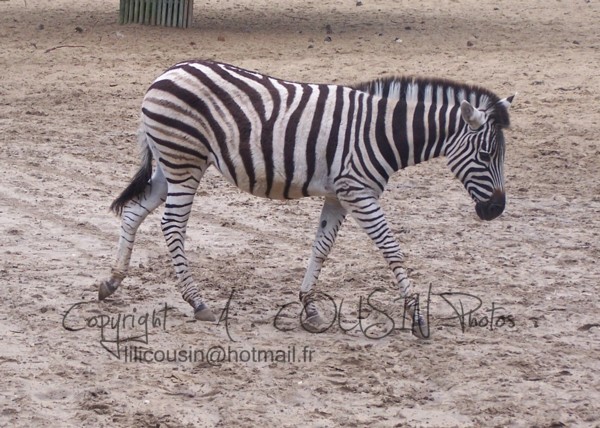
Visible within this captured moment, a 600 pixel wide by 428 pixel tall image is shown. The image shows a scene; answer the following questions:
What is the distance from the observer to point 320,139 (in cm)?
654

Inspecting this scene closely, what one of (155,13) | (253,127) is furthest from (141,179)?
(155,13)

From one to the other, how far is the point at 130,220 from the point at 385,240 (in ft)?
5.70

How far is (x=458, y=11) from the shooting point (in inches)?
733

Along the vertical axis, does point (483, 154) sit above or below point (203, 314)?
above

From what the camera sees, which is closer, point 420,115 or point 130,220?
point 420,115

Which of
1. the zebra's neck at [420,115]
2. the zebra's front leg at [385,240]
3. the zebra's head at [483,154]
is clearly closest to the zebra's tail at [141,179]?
the zebra's front leg at [385,240]

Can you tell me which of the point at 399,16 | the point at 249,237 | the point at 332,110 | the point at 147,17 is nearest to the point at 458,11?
the point at 399,16

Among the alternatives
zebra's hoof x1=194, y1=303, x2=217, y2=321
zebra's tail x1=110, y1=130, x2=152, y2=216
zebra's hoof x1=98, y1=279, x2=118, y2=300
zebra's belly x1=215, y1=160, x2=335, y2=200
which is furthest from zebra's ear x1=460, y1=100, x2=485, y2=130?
zebra's hoof x1=98, y1=279, x2=118, y2=300

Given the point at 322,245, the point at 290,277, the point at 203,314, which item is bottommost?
the point at 203,314

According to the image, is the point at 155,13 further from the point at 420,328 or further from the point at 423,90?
the point at 420,328

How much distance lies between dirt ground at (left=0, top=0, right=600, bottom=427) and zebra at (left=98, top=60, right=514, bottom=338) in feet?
1.69

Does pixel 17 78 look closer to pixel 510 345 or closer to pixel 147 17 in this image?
pixel 147 17

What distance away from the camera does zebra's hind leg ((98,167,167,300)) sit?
699cm

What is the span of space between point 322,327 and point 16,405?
2.08m
